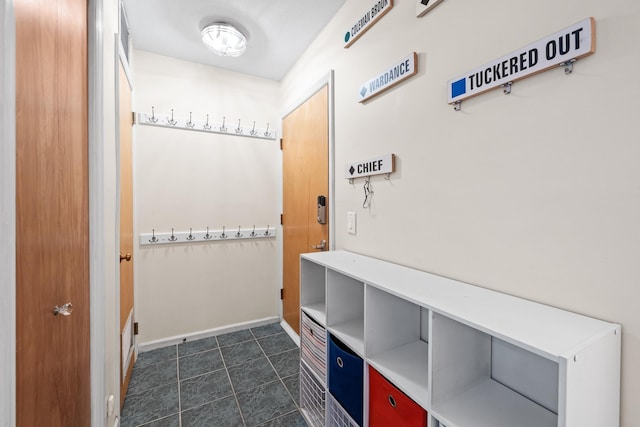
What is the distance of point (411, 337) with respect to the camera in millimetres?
1332

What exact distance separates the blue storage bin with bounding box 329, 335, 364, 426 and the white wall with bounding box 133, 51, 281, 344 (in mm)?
1686

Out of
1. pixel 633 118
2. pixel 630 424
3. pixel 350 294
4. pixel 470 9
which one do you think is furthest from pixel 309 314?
pixel 470 9

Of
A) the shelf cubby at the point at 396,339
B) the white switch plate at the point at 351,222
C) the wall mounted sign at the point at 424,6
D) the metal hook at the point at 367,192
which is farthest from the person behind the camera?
the white switch plate at the point at 351,222

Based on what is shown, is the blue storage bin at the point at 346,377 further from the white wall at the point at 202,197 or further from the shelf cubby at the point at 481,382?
the white wall at the point at 202,197

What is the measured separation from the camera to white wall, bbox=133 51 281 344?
249 centimetres

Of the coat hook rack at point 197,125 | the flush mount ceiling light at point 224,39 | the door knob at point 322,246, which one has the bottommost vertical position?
the door knob at point 322,246

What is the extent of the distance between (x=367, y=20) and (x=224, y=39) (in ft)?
3.91

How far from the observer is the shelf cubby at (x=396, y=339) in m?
1.08

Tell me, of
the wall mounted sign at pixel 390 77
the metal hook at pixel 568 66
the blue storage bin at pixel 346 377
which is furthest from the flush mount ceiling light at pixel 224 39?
the blue storage bin at pixel 346 377

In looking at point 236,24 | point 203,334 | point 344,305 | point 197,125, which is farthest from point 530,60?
point 203,334

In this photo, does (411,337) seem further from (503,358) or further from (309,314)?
(309,314)

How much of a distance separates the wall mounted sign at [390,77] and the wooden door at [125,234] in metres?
1.58

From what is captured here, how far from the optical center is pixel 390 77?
1.49m
